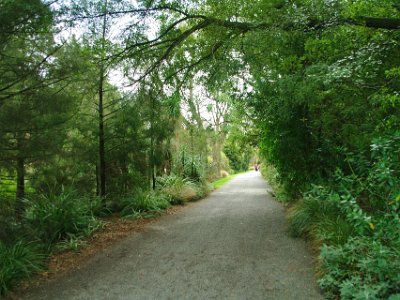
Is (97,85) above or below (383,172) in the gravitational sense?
above

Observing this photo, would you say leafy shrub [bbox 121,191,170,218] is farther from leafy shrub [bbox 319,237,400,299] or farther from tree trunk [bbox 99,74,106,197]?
leafy shrub [bbox 319,237,400,299]

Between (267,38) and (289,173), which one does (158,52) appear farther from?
(289,173)

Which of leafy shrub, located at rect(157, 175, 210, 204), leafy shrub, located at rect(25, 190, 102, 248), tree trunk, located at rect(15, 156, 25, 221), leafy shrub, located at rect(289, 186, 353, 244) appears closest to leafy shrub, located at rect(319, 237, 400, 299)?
leafy shrub, located at rect(289, 186, 353, 244)

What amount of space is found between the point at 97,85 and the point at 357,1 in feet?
18.7

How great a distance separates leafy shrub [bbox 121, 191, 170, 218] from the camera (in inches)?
344

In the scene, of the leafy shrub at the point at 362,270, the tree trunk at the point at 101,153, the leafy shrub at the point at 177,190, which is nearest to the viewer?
the leafy shrub at the point at 362,270

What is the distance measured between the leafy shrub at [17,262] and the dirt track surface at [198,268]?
34cm

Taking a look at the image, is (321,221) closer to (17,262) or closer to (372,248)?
(372,248)

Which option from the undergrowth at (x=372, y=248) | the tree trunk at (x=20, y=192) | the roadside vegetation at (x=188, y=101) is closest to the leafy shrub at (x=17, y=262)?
the roadside vegetation at (x=188, y=101)

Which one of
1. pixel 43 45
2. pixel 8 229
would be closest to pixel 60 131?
pixel 43 45

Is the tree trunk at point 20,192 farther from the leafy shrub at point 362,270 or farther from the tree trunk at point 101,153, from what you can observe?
the leafy shrub at point 362,270

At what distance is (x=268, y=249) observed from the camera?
5.58 meters

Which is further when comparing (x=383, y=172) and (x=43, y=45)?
(x=43, y=45)

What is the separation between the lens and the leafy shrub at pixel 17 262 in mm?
4203
